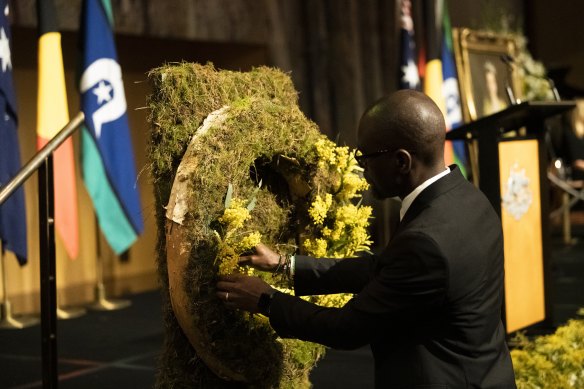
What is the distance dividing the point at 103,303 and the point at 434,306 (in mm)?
4748

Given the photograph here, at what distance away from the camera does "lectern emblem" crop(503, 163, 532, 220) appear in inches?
177

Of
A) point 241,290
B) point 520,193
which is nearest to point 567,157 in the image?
Result: point 520,193

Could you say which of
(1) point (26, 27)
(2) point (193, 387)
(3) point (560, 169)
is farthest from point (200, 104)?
(3) point (560, 169)

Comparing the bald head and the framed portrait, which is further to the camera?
the framed portrait

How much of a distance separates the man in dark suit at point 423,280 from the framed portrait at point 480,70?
5.37 meters

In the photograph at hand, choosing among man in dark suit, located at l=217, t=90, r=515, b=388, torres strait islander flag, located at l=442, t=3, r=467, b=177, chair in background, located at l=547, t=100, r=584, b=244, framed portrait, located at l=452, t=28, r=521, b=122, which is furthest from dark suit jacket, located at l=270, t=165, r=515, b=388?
chair in background, located at l=547, t=100, r=584, b=244

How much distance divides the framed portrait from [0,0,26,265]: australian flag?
402cm

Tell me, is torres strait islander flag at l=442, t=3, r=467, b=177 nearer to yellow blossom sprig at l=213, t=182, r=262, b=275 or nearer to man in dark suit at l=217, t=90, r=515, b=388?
yellow blossom sprig at l=213, t=182, r=262, b=275

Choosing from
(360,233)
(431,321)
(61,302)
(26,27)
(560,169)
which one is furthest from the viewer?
(560,169)

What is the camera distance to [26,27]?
19.8ft

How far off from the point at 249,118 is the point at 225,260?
0.51m

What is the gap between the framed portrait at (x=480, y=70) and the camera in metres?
7.82

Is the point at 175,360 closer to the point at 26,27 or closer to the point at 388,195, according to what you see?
the point at 388,195

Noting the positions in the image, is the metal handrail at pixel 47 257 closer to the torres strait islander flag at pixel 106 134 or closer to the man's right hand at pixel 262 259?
the man's right hand at pixel 262 259
